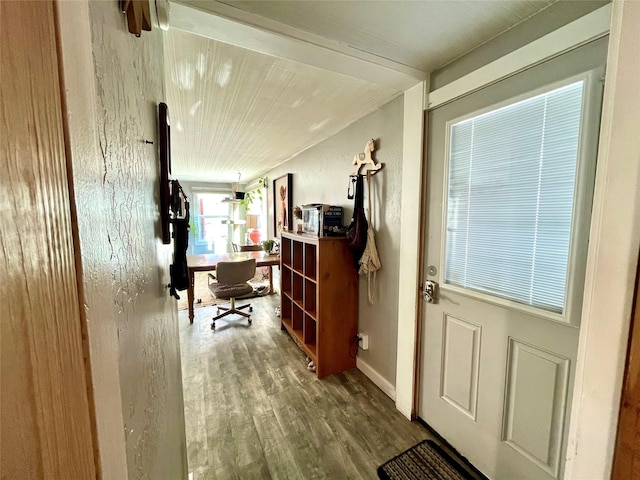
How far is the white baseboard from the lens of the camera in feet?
6.81

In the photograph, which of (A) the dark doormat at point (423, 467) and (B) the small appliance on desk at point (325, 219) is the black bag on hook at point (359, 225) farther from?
(A) the dark doormat at point (423, 467)

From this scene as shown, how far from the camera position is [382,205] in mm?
2107

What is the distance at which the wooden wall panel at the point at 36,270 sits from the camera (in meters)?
0.18

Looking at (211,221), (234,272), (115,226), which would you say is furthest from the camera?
(211,221)

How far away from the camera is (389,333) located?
2.11 meters

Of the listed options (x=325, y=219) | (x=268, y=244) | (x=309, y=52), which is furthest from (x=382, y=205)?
(x=268, y=244)

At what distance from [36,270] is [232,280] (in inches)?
131

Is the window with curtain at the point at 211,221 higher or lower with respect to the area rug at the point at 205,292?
higher

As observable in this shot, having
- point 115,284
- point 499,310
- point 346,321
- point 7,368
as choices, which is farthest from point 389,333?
point 7,368

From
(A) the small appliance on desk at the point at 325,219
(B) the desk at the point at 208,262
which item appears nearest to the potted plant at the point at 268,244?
(B) the desk at the point at 208,262

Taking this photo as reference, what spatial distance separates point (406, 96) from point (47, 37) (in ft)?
6.23

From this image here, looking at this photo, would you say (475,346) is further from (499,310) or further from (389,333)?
(389,333)

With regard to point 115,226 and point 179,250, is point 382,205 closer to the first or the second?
point 179,250

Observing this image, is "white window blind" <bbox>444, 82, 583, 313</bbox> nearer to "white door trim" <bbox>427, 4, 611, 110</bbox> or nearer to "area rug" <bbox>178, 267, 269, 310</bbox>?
"white door trim" <bbox>427, 4, 611, 110</bbox>
